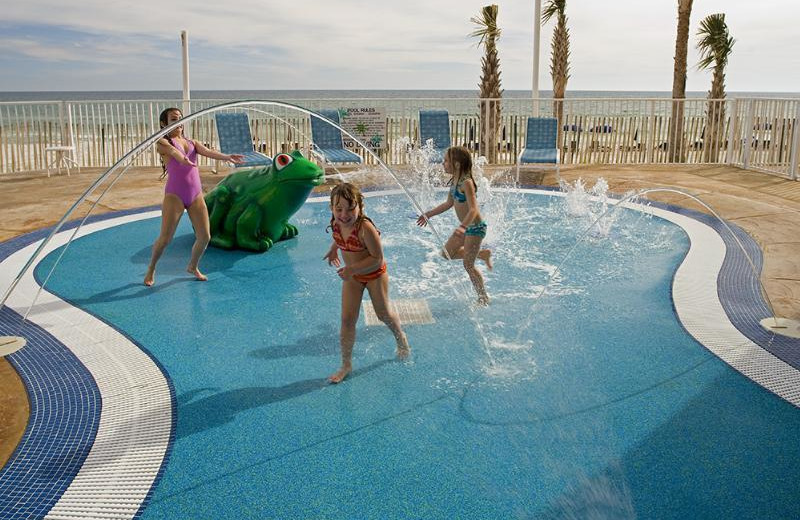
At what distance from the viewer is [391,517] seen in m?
2.89

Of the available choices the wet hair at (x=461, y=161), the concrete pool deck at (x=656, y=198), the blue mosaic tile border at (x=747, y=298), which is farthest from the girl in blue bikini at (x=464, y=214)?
the concrete pool deck at (x=656, y=198)

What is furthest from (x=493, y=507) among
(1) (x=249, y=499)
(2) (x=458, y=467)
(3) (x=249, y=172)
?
(3) (x=249, y=172)

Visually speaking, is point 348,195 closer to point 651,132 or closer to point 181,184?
point 181,184

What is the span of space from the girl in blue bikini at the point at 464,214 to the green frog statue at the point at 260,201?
1.97 m

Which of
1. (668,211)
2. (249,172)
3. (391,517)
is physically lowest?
(391,517)

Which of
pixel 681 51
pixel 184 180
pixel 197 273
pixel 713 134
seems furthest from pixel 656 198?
pixel 681 51

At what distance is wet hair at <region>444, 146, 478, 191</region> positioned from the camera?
526 centimetres

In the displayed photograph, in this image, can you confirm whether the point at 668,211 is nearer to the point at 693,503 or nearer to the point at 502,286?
the point at 502,286

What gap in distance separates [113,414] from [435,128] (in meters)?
10.1

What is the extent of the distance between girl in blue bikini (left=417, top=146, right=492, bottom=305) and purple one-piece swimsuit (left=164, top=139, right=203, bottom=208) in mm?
2096

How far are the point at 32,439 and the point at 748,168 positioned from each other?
43.6ft

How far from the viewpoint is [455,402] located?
12.9 feet

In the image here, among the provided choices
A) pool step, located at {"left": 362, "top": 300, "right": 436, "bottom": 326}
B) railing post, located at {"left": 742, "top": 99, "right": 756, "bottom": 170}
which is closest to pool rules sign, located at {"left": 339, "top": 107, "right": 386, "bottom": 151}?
railing post, located at {"left": 742, "top": 99, "right": 756, "bottom": 170}

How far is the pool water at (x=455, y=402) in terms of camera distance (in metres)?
3.05
